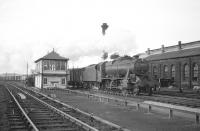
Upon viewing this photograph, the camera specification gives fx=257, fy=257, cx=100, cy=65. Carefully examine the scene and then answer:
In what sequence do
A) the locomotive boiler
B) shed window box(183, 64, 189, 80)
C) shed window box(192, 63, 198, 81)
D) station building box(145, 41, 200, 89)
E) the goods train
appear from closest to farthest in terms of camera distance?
1. the locomotive boiler
2. the goods train
3. shed window box(192, 63, 198, 81)
4. station building box(145, 41, 200, 89)
5. shed window box(183, 64, 189, 80)

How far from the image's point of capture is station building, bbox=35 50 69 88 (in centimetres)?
3653

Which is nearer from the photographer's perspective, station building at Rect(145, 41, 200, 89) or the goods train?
the goods train

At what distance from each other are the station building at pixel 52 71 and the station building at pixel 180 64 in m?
13.1

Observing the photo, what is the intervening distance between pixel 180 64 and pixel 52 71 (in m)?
19.5

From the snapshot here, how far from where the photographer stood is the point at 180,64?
130 ft

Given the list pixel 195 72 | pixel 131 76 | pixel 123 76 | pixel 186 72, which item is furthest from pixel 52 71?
pixel 195 72

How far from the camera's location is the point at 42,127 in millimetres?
9320

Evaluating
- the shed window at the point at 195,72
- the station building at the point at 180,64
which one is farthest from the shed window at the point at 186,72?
the shed window at the point at 195,72

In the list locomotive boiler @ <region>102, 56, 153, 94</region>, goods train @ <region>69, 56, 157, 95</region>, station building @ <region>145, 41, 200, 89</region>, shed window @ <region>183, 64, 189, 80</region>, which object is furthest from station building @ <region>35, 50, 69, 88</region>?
shed window @ <region>183, 64, 189, 80</region>

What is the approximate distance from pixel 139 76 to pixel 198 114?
41.1ft

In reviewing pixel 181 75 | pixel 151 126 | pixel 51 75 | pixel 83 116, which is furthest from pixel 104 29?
pixel 151 126

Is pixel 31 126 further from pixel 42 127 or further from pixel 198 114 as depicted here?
pixel 198 114

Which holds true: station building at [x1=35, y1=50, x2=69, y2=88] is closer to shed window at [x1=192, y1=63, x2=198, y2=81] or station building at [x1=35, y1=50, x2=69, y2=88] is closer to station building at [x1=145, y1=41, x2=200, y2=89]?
station building at [x1=145, y1=41, x2=200, y2=89]

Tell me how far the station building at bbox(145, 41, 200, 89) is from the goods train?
723 cm
